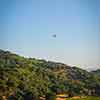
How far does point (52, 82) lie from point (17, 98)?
30608 mm

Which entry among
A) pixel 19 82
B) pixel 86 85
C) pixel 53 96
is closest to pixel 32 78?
pixel 19 82

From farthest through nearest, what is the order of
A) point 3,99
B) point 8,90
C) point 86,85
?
point 86,85
point 8,90
point 3,99

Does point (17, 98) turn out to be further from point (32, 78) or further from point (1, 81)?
point (32, 78)

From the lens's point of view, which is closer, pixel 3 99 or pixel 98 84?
pixel 3 99

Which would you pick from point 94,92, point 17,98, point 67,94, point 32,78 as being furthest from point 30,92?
point 94,92

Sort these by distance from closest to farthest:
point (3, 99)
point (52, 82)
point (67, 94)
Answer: point (3, 99) < point (67, 94) < point (52, 82)

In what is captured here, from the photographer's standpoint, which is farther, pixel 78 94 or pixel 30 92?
pixel 78 94

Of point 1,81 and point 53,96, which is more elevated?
point 1,81

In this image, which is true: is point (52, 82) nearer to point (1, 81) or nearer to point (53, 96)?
point (53, 96)

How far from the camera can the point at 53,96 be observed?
72875 millimetres

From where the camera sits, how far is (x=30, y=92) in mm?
71500

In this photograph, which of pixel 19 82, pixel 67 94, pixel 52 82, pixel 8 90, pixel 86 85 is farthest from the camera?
pixel 86 85

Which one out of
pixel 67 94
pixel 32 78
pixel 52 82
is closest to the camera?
pixel 32 78

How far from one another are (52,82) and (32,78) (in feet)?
47.2
